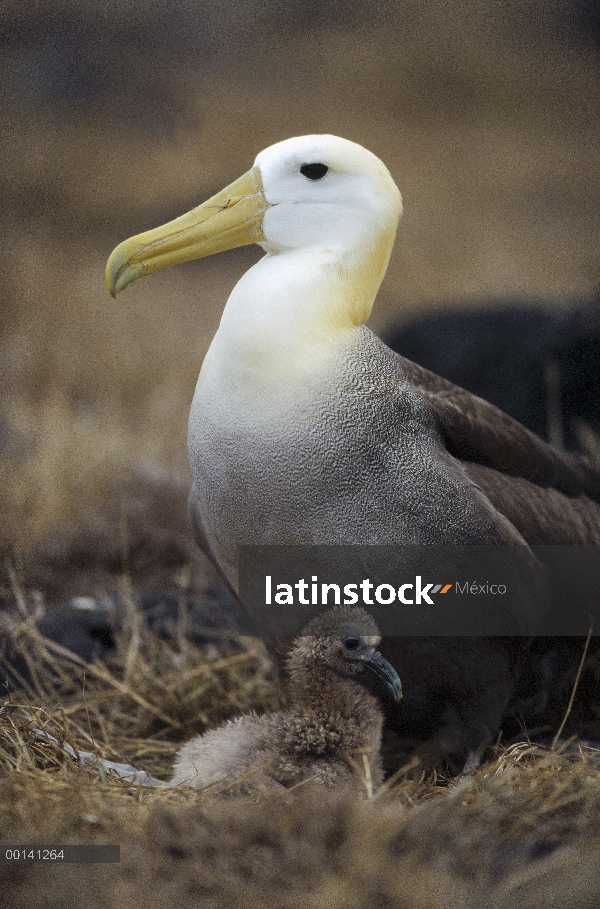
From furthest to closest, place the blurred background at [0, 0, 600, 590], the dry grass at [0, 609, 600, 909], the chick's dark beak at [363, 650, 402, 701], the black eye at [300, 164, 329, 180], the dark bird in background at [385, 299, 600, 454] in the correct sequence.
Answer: the dark bird in background at [385, 299, 600, 454]
the blurred background at [0, 0, 600, 590]
the black eye at [300, 164, 329, 180]
the chick's dark beak at [363, 650, 402, 701]
the dry grass at [0, 609, 600, 909]

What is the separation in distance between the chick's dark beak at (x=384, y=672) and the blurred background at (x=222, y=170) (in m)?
1.16

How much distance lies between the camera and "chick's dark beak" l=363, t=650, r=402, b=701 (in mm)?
2400

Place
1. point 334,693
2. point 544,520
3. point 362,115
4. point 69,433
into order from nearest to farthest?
point 334,693 → point 544,520 → point 362,115 → point 69,433

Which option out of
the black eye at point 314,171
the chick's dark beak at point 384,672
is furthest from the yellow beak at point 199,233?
the chick's dark beak at point 384,672

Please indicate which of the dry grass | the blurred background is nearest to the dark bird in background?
the blurred background

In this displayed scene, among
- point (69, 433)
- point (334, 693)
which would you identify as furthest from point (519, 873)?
point (69, 433)

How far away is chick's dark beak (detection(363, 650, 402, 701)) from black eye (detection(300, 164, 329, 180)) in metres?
1.15

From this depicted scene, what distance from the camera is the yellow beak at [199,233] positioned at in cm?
252

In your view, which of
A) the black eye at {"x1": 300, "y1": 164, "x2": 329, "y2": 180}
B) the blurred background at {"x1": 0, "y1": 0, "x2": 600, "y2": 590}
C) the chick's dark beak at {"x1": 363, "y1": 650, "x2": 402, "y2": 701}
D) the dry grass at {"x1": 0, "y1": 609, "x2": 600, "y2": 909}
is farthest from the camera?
the blurred background at {"x1": 0, "y1": 0, "x2": 600, "y2": 590}

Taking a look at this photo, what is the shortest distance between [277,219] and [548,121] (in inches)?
33.7

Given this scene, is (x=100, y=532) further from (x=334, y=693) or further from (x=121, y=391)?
(x=334, y=693)

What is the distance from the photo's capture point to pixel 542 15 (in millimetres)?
2746

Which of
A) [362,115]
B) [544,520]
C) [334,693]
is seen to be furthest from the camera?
[362,115]

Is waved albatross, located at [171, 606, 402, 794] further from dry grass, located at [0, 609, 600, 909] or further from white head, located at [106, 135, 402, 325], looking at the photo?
white head, located at [106, 135, 402, 325]
